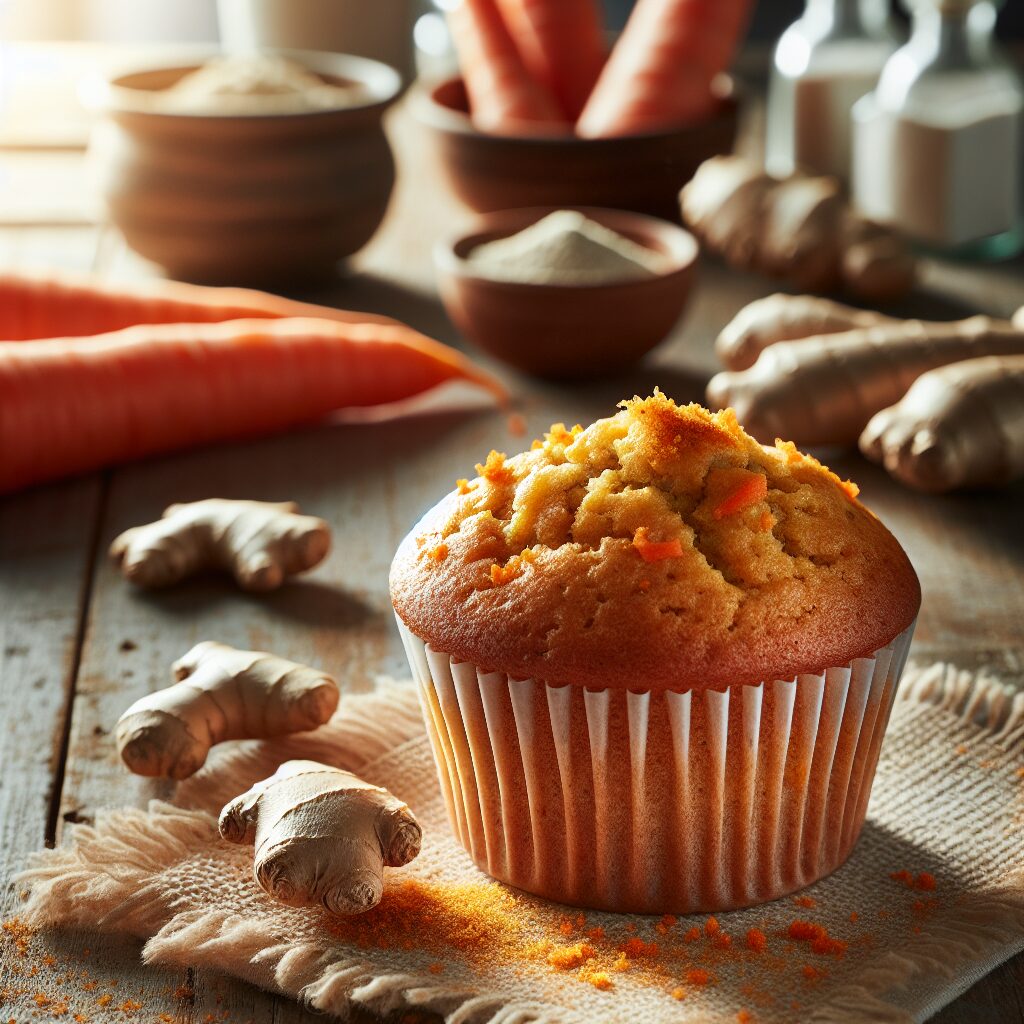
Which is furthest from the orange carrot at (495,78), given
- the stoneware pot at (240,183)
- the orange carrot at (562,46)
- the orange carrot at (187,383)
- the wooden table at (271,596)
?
the orange carrot at (187,383)

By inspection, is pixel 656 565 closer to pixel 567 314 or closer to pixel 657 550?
pixel 657 550

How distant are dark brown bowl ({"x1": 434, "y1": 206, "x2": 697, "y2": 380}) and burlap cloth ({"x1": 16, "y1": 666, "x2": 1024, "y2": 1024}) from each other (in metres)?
0.89

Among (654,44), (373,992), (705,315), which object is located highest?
(654,44)

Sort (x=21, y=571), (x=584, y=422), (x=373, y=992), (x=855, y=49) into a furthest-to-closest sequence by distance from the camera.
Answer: (x=855, y=49), (x=584, y=422), (x=21, y=571), (x=373, y=992)

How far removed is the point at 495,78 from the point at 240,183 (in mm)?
473

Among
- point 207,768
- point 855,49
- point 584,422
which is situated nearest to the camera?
point 207,768

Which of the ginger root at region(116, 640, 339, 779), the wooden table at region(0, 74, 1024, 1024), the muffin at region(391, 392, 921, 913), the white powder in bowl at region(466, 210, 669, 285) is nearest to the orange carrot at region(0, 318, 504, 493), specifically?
the wooden table at region(0, 74, 1024, 1024)

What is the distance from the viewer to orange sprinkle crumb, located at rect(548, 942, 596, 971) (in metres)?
1.07

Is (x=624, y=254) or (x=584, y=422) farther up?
(x=624, y=254)

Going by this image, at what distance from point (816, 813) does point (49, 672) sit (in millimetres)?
761

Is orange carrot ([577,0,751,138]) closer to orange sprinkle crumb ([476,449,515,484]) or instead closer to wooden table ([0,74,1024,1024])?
wooden table ([0,74,1024,1024])

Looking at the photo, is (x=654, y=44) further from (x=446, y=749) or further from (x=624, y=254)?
(x=446, y=749)

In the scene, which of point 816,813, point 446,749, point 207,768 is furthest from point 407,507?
point 816,813

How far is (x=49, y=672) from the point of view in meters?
1.52
